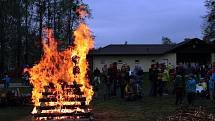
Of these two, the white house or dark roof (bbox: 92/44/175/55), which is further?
dark roof (bbox: 92/44/175/55)

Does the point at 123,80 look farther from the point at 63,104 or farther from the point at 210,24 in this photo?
the point at 210,24

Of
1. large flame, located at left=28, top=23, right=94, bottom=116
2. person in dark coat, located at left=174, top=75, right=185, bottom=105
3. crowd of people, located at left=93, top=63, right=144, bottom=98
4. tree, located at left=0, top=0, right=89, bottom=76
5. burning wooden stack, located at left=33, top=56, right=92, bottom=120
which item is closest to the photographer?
burning wooden stack, located at left=33, top=56, right=92, bottom=120

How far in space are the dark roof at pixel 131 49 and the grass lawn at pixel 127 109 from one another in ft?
118

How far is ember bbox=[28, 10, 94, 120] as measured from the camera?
54.7 ft

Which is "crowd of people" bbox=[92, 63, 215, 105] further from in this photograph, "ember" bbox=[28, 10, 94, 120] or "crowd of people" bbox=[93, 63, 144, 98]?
"ember" bbox=[28, 10, 94, 120]

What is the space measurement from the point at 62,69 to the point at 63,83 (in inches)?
44.0

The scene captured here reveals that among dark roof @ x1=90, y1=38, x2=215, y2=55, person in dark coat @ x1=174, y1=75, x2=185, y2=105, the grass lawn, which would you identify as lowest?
the grass lawn

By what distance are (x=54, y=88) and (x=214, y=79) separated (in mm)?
8066

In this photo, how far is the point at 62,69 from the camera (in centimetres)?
1864

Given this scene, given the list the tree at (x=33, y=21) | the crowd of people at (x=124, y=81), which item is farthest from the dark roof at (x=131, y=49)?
the crowd of people at (x=124, y=81)

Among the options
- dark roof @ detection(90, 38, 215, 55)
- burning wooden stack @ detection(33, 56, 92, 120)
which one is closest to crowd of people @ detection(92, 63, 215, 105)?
burning wooden stack @ detection(33, 56, 92, 120)

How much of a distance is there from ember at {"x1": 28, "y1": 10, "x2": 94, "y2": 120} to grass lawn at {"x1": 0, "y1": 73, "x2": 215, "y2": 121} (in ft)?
2.87

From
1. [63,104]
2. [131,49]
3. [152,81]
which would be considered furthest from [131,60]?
[63,104]

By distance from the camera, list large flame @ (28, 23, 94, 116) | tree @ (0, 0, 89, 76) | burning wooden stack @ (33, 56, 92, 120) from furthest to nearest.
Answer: tree @ (0, 0, 89, 76) → large flame @ (28, 23, 94, 116) → burning wooden stack @ (33, 56, 92, 120)
